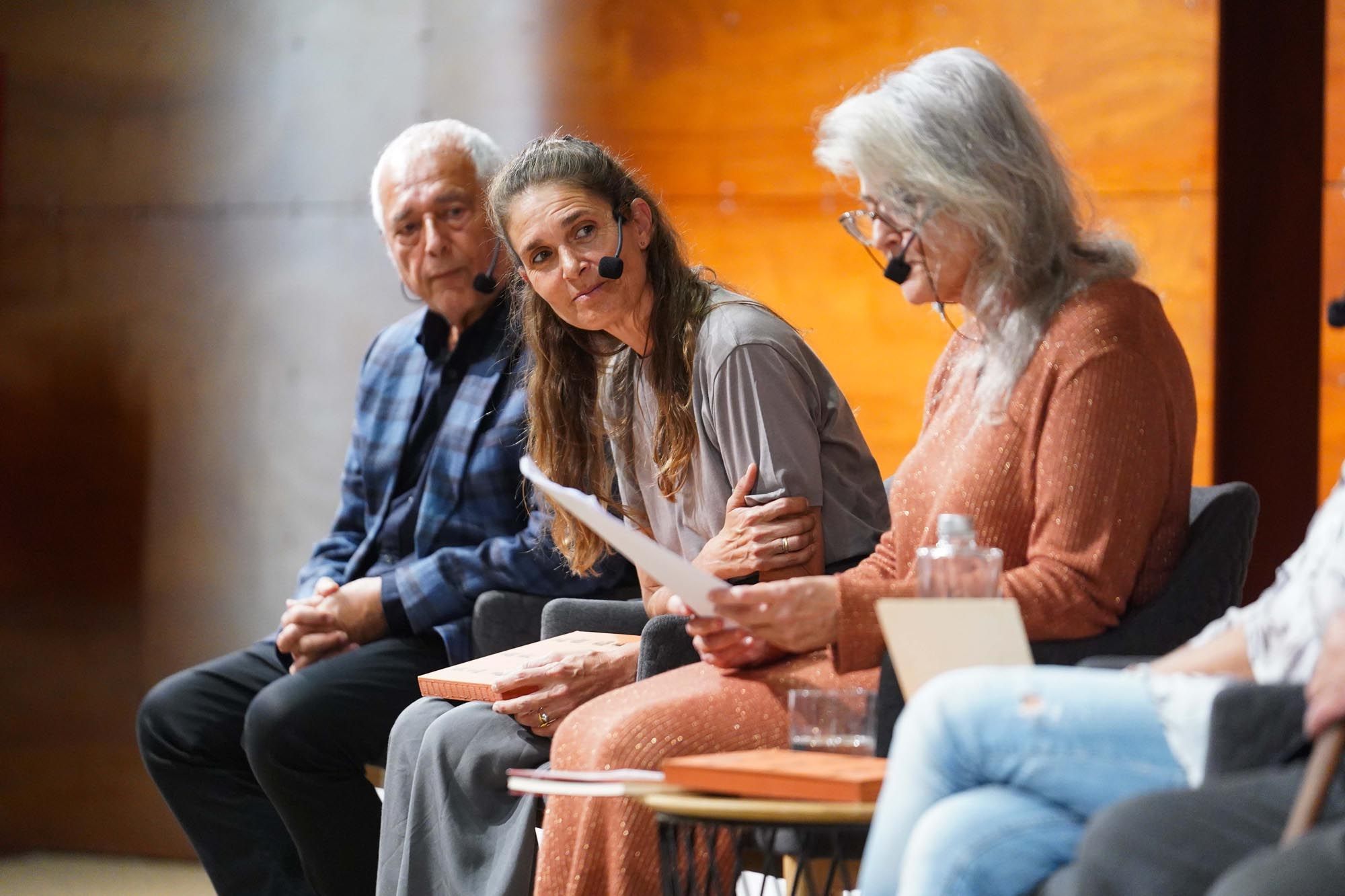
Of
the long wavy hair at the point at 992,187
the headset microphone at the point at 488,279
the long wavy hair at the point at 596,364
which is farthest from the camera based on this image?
the headset microphone at the point at 488,279

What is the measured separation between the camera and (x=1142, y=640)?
6.52 feet

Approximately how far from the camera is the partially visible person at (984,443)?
6.38 feet

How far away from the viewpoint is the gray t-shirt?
8.02 ft

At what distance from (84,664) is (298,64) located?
1.73m

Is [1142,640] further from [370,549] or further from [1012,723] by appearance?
[370,549]

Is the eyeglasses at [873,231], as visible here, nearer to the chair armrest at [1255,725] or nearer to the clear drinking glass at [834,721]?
the clear drinking glass at [834,721]

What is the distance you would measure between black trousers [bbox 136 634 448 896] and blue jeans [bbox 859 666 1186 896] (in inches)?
64.7

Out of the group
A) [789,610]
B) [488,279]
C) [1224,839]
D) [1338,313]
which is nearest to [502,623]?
[488,279]

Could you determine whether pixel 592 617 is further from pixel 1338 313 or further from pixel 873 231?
pixel 1338 313

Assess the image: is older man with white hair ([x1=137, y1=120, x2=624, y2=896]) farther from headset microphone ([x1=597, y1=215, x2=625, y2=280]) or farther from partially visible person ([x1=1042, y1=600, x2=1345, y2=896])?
partially visible person ([x1=1042, y1=600, x2=1345, y2=896])

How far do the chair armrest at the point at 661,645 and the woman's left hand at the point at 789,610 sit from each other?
0.35 m

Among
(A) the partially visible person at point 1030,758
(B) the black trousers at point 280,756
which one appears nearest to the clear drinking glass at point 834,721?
(A) the partially visible person at point 1030,758

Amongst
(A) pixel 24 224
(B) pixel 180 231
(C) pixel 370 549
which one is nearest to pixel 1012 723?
(C) pixel 370 549

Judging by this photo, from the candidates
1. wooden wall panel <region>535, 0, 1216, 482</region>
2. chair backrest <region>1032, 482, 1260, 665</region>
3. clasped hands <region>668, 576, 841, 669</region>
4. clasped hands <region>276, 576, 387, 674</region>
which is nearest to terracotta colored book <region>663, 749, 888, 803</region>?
clasped hands <region>668, 576, 841, 669</region>
